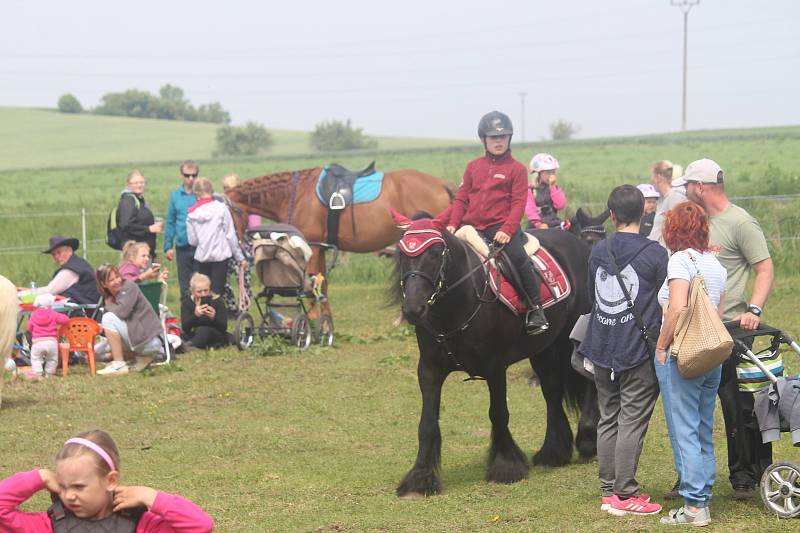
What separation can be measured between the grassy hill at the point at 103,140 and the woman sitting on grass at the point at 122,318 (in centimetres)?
5387

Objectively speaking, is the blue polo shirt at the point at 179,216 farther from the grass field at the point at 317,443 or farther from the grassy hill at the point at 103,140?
the grassy hill at the point at 103,140

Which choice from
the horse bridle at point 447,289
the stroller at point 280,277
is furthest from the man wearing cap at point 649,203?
the stroller at point 280,277

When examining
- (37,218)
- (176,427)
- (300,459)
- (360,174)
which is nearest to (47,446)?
(176,427)

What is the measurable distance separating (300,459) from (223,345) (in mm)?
5633

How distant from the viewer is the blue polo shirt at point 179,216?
14.0 m

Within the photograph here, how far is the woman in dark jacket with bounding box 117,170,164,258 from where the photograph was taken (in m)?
14.1

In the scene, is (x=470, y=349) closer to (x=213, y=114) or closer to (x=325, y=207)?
(x=325, y=207)

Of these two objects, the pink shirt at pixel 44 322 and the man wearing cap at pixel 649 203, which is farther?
the pink shirt at pixel 44 322

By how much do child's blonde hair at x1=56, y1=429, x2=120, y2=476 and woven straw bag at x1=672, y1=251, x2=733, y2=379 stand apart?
122 inches

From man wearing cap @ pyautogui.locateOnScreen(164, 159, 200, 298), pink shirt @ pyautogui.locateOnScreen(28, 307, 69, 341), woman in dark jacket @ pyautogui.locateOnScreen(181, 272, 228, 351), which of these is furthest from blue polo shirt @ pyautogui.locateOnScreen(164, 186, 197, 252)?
pink shirt @ pyautogui.locateOnScreen(28, 307, 69, 341)

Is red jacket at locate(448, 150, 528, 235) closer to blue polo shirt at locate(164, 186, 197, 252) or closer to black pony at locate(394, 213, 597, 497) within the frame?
black pony at locate(394, 213, 597, 497)

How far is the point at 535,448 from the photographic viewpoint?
26.8 ft

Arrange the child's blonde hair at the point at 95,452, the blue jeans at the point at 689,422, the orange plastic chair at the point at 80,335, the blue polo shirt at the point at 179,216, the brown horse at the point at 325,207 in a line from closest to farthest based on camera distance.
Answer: the child's blonde hair at the point at 95,452 < the blue jeans at the point at 689,422 < the orange plastic chair at the point at 80,335 < the blue polo shirt at the point at 179,216 < the brown horse at the point at 325,207

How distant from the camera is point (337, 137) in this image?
251 ft
